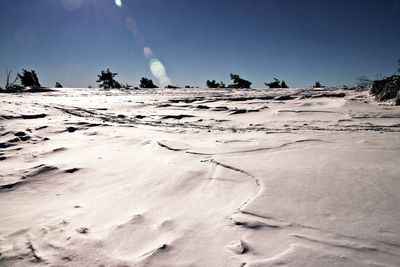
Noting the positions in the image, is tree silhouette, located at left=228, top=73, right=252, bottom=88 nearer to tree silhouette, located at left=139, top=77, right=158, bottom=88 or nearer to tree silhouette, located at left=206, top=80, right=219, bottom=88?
tree silhouette, located at left=206, top=80, right=219, bottom=88

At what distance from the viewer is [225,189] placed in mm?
1938

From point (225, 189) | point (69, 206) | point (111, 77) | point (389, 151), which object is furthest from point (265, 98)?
point (111, 77)

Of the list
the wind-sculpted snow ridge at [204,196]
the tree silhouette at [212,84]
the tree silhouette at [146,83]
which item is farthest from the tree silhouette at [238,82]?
the wind-sculpted snow ridge at [204,196]

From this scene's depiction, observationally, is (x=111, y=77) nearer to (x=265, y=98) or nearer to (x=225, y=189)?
(x=265, y=98)

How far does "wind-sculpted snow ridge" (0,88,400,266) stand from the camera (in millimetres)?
1326

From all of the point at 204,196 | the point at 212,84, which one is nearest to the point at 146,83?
the point at 212,84

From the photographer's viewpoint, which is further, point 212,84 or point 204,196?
point 212,84

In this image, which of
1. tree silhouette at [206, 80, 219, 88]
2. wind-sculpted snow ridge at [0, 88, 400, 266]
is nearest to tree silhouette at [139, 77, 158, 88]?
tree silhouette at [206, 80, 219, 88]

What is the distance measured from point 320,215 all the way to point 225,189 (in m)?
0.63

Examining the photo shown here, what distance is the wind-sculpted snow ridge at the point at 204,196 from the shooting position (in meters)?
1.33

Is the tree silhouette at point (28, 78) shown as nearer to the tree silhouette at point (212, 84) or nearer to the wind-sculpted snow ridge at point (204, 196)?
the tree silhouette at point (212, 84)

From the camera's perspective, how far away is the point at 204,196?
1.88 m

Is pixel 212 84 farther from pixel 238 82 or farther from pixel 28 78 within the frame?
pixel 28 78

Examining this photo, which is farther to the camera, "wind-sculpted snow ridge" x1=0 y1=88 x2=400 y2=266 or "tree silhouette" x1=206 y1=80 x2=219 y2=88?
"tree silhouette" x1=206 y1=80 x2=219 y2=88
